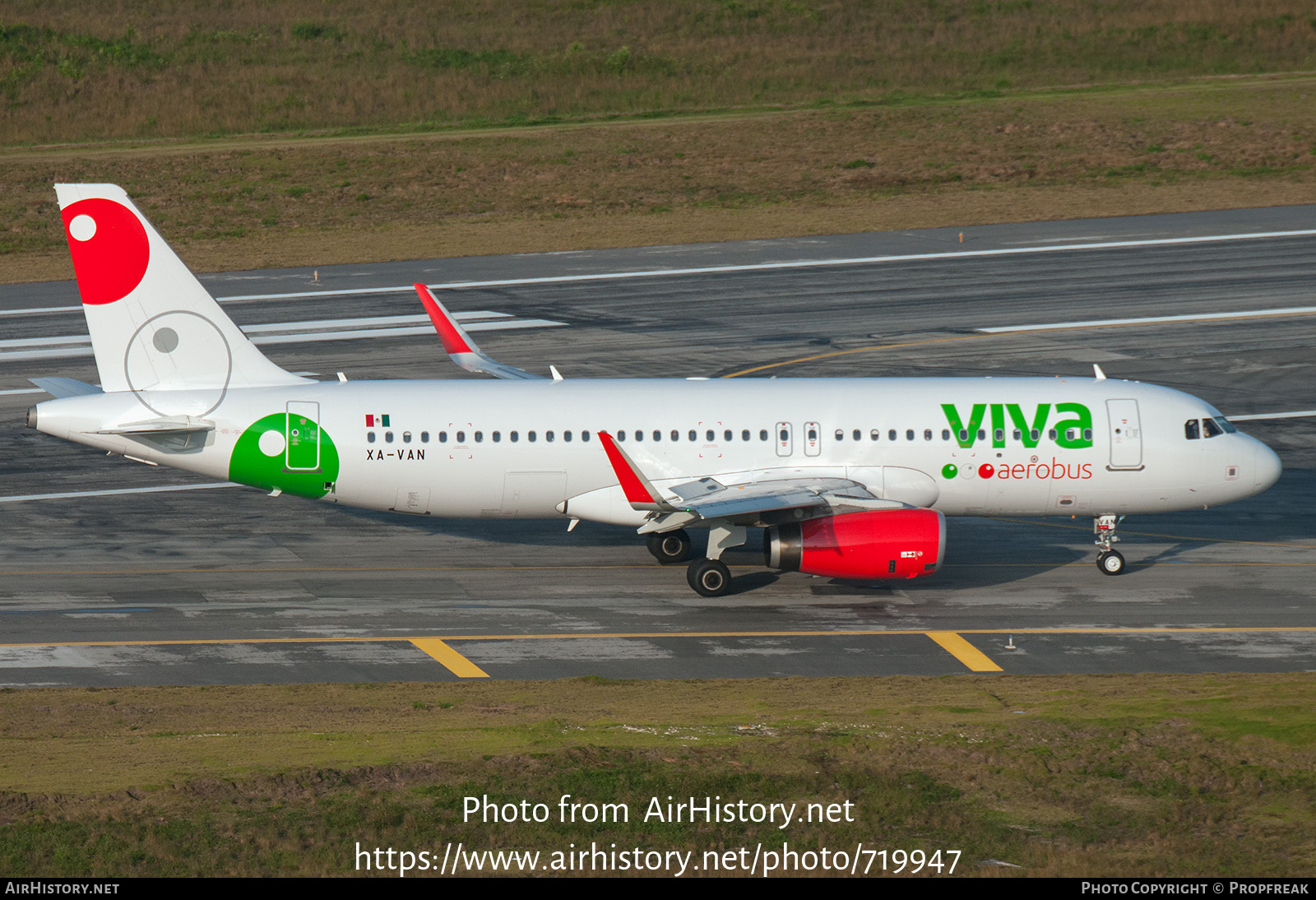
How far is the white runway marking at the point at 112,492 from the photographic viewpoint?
39.2 metres

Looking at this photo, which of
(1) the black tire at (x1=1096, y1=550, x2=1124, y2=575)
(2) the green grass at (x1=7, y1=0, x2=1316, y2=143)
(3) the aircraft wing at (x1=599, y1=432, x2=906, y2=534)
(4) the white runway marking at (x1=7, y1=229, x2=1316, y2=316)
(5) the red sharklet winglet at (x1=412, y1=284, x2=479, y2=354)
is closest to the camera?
(3) the aircraft wing at (x1=599, y1=432, x2=906, y2=534)

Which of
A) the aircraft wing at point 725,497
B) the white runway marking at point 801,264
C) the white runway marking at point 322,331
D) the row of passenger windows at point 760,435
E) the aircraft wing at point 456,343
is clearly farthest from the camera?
the white runway marking at point 801,264

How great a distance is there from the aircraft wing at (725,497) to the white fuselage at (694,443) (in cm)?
32

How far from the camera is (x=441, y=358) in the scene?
170 ft

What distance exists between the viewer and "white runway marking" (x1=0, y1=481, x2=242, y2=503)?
3922cm

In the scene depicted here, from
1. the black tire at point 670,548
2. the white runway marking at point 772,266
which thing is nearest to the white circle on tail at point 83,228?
the black tire at point 670,548

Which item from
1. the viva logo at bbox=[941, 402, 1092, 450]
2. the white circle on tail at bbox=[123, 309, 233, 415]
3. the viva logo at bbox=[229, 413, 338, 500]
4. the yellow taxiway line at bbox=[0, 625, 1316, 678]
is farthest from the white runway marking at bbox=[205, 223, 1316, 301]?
the yellow taxiway line at bbox=[0, 625, 1316, 678]

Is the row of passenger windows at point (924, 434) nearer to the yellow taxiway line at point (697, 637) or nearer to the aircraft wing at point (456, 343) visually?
the yellow taxiway line at point (697, 637)

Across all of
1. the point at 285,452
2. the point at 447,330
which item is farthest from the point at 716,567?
the point at 447,330

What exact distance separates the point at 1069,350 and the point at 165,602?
1266 inches

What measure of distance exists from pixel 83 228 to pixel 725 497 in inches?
559

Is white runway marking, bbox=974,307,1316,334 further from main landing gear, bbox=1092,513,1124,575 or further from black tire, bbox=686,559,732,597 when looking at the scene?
black tire, bbox=686,559,732,597

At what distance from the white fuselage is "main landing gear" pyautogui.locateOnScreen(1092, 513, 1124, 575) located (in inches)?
33.8

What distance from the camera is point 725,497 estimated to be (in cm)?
3161
